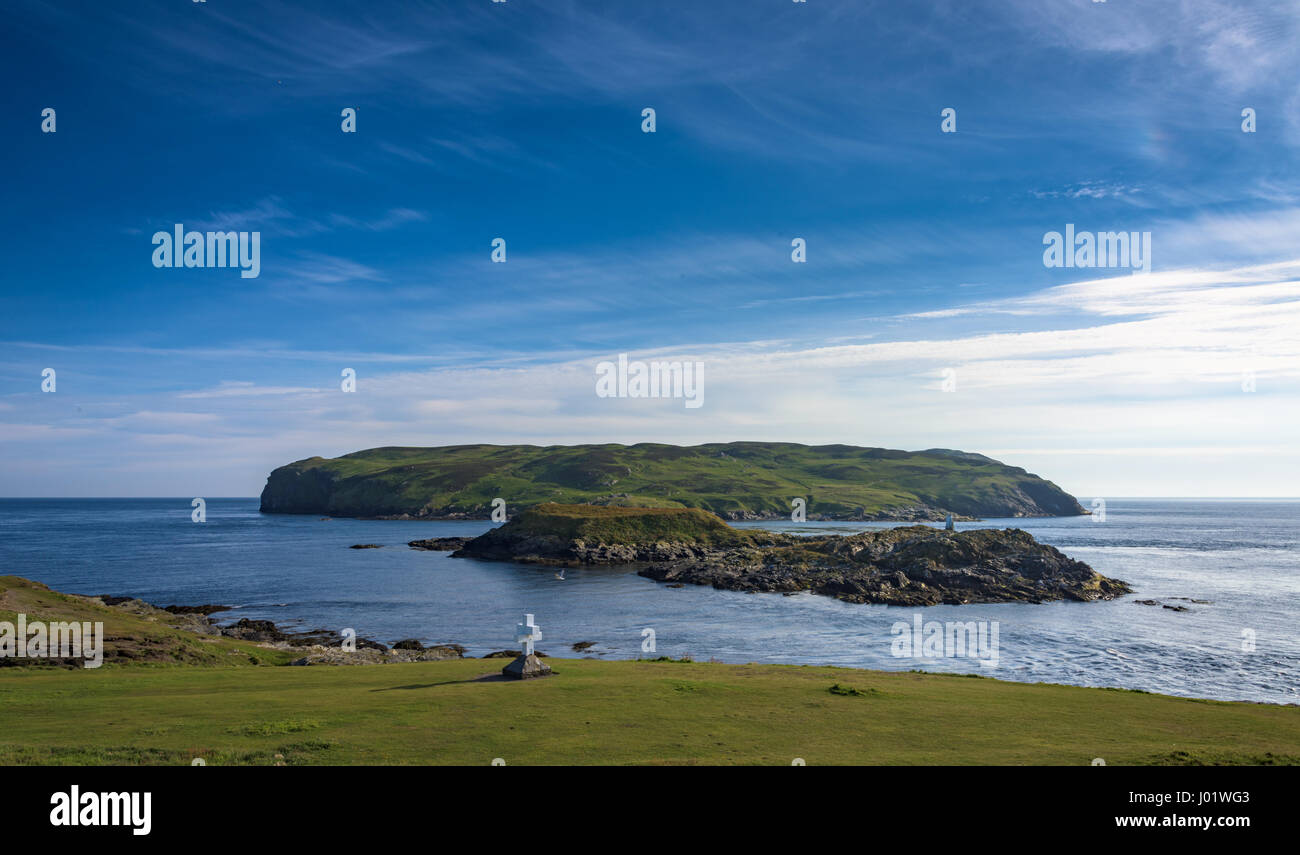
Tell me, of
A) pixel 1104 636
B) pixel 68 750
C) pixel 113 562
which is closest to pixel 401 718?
pixel 68 750

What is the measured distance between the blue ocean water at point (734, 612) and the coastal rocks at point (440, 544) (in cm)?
1329

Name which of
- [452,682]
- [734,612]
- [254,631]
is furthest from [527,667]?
[734,612]

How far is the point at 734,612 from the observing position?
270 ft

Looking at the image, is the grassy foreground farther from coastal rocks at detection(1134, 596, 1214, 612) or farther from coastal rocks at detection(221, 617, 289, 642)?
coastal rocks at detection(1134, 596, 1214, 612)

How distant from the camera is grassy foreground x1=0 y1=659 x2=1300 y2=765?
19.5 m

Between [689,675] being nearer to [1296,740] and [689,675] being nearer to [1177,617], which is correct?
[1296,740]

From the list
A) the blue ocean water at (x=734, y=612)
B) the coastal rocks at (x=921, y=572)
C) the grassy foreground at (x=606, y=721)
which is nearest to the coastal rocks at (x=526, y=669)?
the grassy foreground at (x=606, y=721)

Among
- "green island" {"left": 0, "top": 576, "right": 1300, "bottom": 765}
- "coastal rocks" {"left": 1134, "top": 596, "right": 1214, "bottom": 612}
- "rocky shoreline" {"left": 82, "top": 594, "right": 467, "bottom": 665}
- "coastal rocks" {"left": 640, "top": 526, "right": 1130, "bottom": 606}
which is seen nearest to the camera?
"green island" {"left": 0, "top": 576, "right": 1300, "bottom": 765}

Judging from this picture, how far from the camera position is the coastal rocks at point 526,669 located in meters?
32.8

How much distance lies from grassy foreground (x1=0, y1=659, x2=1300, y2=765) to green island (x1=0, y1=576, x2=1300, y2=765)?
110mm

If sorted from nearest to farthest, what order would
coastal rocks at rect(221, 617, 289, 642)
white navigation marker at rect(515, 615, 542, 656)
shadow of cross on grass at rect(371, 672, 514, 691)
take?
shadow of cross on grass at rect(371, 672, 514, 691) < white navigation marker at rect(515, 615, 542, 656) < coastal rocks at rect(221, 617, 289, 642)

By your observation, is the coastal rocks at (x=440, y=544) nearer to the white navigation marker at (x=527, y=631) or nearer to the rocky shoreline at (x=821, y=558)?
the rocky shoreline at (x=821, y=558)

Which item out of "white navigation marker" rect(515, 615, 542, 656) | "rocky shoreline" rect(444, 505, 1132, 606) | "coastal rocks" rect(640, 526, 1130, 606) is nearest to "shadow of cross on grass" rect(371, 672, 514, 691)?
"white navigation marker" rect(515, 615, 542, 656)

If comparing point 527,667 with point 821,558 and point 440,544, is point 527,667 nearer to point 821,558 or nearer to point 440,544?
point 821,558
